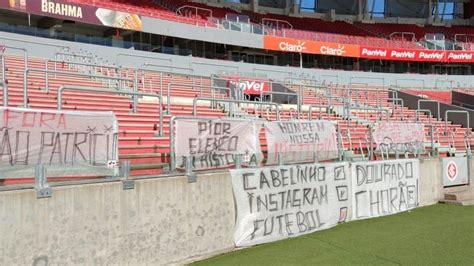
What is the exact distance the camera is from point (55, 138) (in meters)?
5.30

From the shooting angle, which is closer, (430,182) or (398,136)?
(430,182)

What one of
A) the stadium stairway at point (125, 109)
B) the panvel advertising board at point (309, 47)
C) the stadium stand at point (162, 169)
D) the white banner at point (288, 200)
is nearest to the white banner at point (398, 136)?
the stadium stand at point (162, 169)

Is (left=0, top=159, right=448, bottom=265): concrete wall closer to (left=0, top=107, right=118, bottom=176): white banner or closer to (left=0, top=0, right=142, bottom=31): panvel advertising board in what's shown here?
(left=0, top=107, right=118, bottom=176): white banner

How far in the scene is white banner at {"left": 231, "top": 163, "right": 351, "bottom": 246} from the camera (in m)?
7.08

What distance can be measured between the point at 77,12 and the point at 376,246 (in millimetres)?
20238

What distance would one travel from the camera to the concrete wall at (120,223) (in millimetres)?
4664

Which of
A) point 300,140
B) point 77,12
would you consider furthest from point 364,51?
point 300,140

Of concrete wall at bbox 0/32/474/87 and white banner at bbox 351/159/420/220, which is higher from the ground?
concrete wall at bbox 0/32/474/87

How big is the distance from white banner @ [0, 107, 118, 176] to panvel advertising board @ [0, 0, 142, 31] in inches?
711

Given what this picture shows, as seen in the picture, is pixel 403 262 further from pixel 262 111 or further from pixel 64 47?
pixel 64 47

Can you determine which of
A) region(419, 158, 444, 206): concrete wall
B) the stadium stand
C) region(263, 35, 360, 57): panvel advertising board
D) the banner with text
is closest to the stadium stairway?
the stadium stand

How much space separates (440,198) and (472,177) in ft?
6.79

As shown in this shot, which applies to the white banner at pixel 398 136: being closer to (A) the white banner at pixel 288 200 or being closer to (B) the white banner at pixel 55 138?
(A) the white banner at pixel 288 200

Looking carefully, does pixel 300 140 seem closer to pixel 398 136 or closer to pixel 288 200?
pixel 288 200
